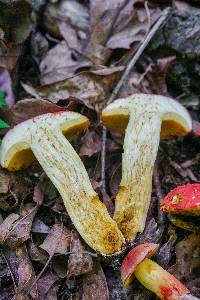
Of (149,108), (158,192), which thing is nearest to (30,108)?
(149,108)

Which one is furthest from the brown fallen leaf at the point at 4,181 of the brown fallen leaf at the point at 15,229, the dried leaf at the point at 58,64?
the dried leaf at the point at 58,64

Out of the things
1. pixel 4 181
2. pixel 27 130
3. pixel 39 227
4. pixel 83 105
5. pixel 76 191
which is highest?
pixel 27 130

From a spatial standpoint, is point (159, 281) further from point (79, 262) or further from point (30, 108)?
point (30, 108)

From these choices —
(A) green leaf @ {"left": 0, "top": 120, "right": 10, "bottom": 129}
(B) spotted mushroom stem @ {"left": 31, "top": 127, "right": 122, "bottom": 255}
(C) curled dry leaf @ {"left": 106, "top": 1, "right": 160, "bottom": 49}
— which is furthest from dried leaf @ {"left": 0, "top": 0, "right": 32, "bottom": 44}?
(B) spotted mushroom stem @ {"left": 31, "top": 127, "right": 122, "bottom": 255}

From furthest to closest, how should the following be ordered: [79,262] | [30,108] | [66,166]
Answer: [30,108]
[66,166]
[79,262]

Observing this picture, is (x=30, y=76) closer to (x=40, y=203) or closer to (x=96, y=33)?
(x=96, y=33)

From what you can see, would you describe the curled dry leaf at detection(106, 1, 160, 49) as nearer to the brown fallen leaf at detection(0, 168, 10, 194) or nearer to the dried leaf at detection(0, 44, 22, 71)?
the dried leaf at detection(0, 44, 22, 71)

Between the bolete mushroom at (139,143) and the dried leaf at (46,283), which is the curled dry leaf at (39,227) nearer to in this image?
the dried leaf at (46,283)

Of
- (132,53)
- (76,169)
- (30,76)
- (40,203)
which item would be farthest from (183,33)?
(40,203)
